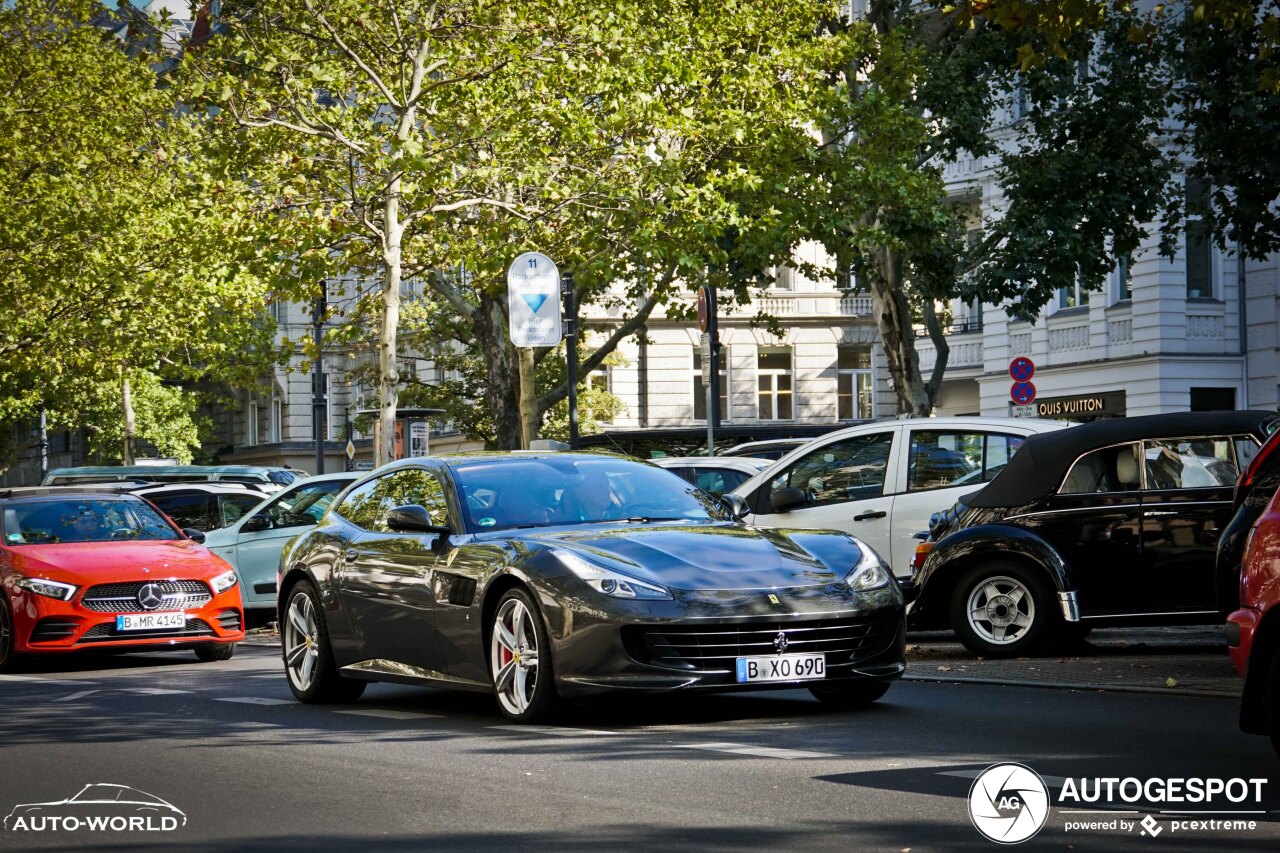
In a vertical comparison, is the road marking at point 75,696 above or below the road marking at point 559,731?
below

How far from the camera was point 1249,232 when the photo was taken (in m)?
28.0

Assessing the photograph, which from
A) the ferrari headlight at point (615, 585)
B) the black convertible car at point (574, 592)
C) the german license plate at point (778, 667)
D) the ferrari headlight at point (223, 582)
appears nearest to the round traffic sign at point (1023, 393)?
the ferrari headlight at point (223, 582)

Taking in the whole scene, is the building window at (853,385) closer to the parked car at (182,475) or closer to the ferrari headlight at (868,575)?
the parked car at (182,475)

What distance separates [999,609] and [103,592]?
7.34 meters

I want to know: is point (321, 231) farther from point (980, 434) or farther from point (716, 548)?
point (716, 548)

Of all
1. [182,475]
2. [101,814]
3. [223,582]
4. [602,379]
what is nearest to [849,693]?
[101,814]

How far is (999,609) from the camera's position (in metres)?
14.7

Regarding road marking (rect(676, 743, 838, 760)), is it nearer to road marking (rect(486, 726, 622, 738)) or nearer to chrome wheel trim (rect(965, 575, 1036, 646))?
road marking (rect(486, 726, 622, 738))

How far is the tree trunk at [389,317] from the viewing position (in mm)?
27422

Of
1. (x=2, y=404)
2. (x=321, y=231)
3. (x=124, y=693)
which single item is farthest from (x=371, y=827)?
(x=2, y=404)

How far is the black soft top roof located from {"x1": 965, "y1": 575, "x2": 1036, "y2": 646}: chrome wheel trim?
57cm

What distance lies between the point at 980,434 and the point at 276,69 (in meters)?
14.4

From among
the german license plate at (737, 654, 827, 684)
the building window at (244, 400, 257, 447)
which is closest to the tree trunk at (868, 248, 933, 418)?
the german license plate at (737, 654, 827, 684)

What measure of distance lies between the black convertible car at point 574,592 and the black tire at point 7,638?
16.5 feet
